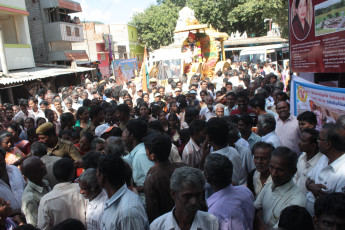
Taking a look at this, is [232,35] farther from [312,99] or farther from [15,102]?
[312,99]

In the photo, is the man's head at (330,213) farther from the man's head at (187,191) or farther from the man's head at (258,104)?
Answer: the man's head at (258,104)

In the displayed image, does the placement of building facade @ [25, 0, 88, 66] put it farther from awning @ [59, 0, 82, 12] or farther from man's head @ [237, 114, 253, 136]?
man's head @ [237, 114, 253, 136]

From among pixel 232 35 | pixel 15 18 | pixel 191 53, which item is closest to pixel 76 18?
pixel 15 18

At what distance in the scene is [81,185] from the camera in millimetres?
2754

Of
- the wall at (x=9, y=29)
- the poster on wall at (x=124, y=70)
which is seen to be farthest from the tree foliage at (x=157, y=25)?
the wall at (x=9, y=29)

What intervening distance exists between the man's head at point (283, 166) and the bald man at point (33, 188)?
2.24 metres

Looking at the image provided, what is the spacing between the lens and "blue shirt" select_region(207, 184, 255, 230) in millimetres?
2156

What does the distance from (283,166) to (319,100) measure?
304cm

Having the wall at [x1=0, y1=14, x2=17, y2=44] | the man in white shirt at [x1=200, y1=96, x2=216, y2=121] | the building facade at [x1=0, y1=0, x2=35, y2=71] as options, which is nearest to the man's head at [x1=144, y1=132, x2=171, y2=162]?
the man in white shirt at [x1=200, y1=96, x2=216, y2=121]

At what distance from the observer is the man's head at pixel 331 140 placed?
2650mm

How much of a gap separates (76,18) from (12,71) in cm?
1180

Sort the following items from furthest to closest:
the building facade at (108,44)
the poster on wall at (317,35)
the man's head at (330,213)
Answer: the building facade at (108,44) → the poster on wall at (317,35) → the man's head at (330,213)

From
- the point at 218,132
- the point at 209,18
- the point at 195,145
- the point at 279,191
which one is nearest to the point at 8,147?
the point at 195,145

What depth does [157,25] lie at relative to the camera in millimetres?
40469
